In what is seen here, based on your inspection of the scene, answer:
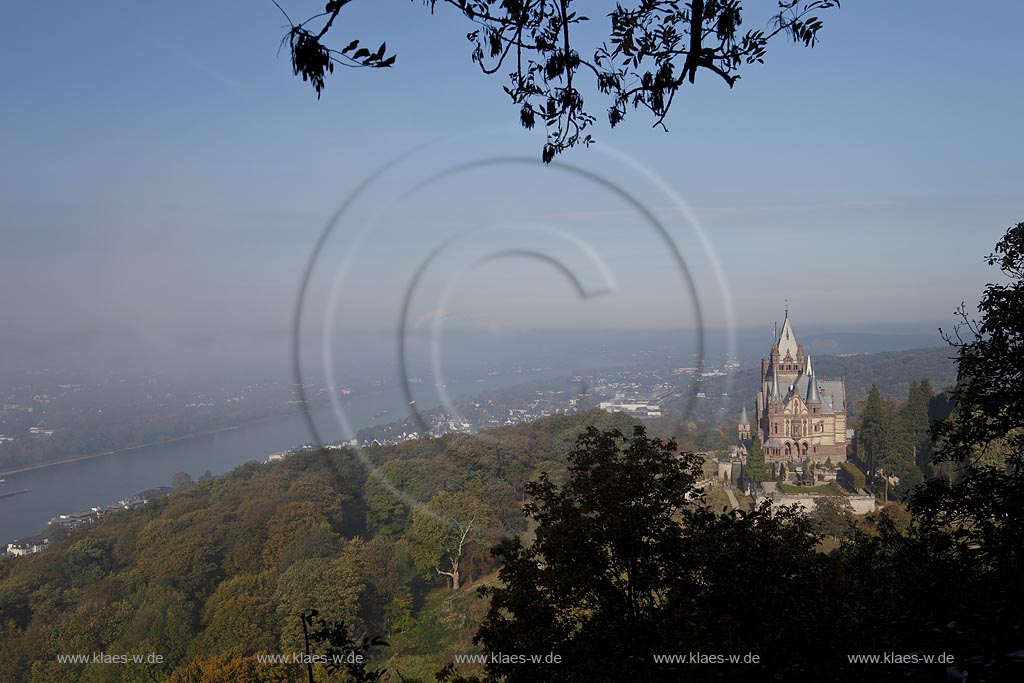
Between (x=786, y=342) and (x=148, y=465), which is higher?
(x=786, y=342)

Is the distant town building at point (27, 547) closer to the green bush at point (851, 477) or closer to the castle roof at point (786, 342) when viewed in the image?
the green bush at point (851, 477)

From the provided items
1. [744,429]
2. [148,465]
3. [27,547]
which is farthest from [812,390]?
[27,547]

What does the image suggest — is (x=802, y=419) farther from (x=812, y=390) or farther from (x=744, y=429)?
(x=744, y=429)

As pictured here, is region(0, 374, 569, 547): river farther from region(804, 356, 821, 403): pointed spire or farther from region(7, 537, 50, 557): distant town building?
region(804, 356, 821, 403): pointed spire

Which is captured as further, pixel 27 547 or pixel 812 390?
pixel 812 390

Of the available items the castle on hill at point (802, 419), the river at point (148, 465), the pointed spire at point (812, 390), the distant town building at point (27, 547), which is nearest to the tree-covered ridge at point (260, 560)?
the distant town building at point (27, 547)

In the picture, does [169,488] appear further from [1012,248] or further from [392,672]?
[1012,248]

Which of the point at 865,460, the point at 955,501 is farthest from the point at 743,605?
the point at 865,460
